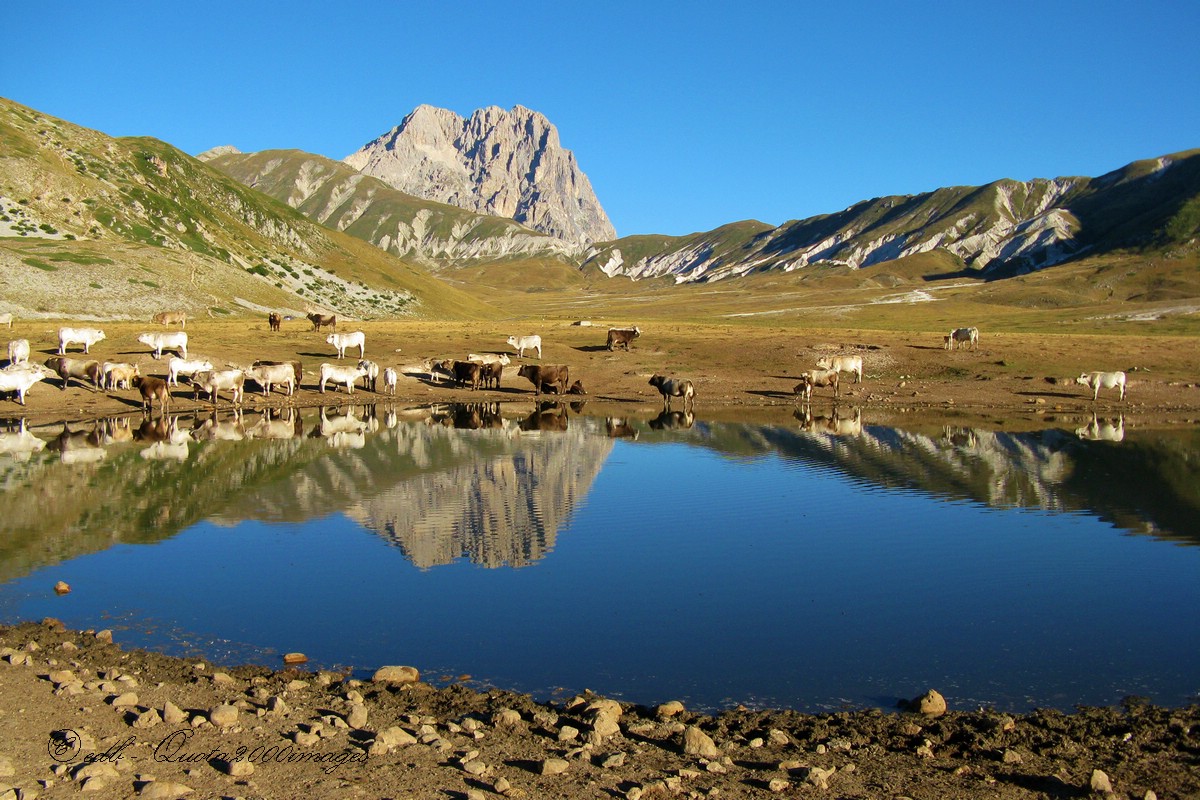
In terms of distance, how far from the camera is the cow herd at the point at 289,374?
38688mm

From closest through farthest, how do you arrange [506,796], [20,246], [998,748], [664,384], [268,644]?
[506,796] → [998,748] → [268,644] → [664,384] → [20,246]

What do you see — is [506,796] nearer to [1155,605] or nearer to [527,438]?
[1155,605]

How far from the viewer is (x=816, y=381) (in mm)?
44688

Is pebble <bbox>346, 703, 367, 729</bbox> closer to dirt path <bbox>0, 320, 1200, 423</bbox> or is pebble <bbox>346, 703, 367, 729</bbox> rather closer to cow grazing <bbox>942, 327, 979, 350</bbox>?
dirt path <bbox>0, 320, 1200, 423</bbox>

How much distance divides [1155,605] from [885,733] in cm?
715

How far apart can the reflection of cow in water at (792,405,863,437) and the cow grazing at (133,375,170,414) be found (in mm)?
24043

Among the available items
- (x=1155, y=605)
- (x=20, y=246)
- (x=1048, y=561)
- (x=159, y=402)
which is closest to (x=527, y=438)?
(x=159, y=402)

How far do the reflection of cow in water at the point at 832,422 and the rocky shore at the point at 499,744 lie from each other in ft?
81.0

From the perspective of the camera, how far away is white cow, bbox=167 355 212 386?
3975cm

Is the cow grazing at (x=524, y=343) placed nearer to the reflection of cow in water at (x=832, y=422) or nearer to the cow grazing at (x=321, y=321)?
the cow grazing at (x=321, y=321)

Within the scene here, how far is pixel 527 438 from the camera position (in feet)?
106

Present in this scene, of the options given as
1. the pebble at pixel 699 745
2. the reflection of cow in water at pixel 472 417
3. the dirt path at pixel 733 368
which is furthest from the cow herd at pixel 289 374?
the pebble at pixel 699 745

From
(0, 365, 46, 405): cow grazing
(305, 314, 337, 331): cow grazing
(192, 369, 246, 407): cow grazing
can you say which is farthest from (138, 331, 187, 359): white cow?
(305, 314, 337, 331): cow grazing

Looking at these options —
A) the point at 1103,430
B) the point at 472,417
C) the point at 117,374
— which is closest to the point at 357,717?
the point at 472,417
